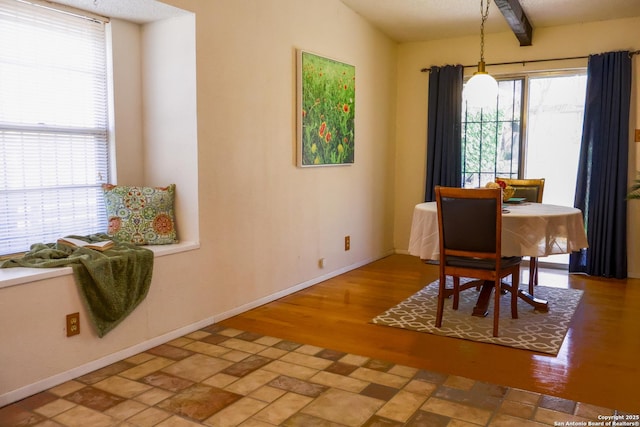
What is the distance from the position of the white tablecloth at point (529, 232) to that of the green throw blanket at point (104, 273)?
1.80 m

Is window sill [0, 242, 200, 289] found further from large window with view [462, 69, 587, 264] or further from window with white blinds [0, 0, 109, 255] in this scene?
large window with view [462, 69, 587, 264]

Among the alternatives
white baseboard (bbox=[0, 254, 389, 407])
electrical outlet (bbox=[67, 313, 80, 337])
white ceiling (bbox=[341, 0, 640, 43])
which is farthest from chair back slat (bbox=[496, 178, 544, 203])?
electrical outlet (bbox=[67, 313, 80, 337])

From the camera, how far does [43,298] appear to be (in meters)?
2.54

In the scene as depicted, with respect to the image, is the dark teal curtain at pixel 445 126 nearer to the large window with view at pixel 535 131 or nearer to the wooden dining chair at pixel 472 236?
the large window with view at pixel 535 131

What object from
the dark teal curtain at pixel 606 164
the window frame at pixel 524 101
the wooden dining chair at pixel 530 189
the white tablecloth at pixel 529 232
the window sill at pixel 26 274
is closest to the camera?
the window sill at pixel 26 274

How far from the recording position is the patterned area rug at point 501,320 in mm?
3277

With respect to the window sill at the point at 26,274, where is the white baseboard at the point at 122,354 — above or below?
below

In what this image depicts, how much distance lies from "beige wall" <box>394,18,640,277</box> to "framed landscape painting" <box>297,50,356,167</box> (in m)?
1.21

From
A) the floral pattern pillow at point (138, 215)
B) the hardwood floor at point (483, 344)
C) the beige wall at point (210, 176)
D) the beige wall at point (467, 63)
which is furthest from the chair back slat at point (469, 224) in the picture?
the beige wall at point (467, 63)

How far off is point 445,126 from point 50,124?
12.9 ft

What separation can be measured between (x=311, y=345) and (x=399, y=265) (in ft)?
8.34

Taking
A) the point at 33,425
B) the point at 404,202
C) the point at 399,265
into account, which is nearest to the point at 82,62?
the point at 33,425

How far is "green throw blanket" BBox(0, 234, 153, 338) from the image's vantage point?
2.71 metres

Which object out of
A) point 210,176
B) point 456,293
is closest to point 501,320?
point 456,293
